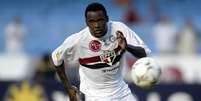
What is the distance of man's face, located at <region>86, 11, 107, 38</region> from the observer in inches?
331

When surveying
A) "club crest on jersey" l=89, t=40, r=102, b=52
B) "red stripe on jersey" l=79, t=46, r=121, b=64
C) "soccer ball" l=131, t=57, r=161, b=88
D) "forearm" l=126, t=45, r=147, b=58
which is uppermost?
"club crest on jersey" l=89, t=40, r=102, b=52

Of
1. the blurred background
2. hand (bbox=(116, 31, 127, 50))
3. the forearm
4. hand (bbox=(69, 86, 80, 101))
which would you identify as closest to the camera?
hand (bbox=(116, 31, 127, 50))

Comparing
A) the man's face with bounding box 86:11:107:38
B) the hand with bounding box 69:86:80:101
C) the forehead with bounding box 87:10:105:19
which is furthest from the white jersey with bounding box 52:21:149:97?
the forehead with bounding box 87:10:105:19

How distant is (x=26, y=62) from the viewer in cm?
1952

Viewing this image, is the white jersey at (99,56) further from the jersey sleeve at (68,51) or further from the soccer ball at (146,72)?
the soccer ball at (146,72)

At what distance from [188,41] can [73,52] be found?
10.6m

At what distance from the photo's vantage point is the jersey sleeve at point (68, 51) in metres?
8.78

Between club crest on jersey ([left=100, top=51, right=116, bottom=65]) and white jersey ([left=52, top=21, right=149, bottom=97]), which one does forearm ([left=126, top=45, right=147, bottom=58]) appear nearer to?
white jersey ([left=52, top=21, right=149, bottom=97])

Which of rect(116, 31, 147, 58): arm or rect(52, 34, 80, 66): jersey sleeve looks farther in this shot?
rect(52, 34, 80, 66): jersey sleeve

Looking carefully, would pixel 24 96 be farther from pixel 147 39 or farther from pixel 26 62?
pixel 147 39

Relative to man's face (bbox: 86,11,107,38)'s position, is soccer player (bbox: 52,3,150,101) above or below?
below

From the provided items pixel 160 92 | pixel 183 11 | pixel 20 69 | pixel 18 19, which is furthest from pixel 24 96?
pixel 183 11

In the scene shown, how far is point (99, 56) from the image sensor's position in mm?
8820

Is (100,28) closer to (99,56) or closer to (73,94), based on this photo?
(99,56)
